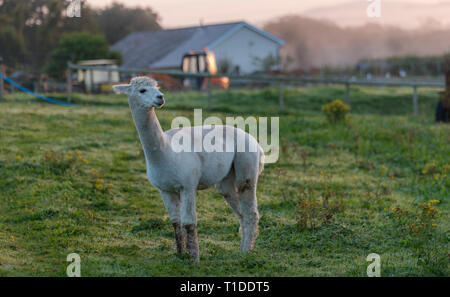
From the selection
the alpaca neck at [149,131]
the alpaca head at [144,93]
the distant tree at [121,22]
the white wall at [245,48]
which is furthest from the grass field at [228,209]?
the distant tree at [121,22]

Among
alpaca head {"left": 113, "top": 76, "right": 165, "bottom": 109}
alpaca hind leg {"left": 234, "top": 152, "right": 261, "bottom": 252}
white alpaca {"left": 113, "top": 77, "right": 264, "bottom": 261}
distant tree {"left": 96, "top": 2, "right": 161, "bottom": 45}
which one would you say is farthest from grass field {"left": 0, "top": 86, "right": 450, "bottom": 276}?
distant tree {"left": 96, "top": 2, "right": 161, "bottom": 45}

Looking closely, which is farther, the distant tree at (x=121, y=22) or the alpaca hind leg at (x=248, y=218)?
the distant tree at (x=121, y=22)

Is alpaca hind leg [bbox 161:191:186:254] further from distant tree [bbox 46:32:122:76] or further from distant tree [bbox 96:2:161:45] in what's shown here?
distant tree [bbox 96:2:161:45]

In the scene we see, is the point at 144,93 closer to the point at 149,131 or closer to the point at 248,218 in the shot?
the point at 149,131

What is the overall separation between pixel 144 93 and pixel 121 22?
49.3 meters

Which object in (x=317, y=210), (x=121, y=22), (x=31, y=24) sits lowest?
(x=317, y=210)

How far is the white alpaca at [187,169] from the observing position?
5527 mm

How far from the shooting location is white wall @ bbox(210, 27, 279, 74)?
35219mm

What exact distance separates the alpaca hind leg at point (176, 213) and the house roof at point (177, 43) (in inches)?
1100

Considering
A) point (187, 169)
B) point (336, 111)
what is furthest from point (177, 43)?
point (187, 169)

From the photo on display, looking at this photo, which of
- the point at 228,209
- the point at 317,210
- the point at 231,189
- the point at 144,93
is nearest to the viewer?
the point at 144,93

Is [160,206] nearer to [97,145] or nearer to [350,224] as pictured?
[350,224]

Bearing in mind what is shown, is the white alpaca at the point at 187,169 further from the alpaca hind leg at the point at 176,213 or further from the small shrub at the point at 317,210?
the small shrub at the point at 317,210

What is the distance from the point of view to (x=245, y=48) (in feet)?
119
